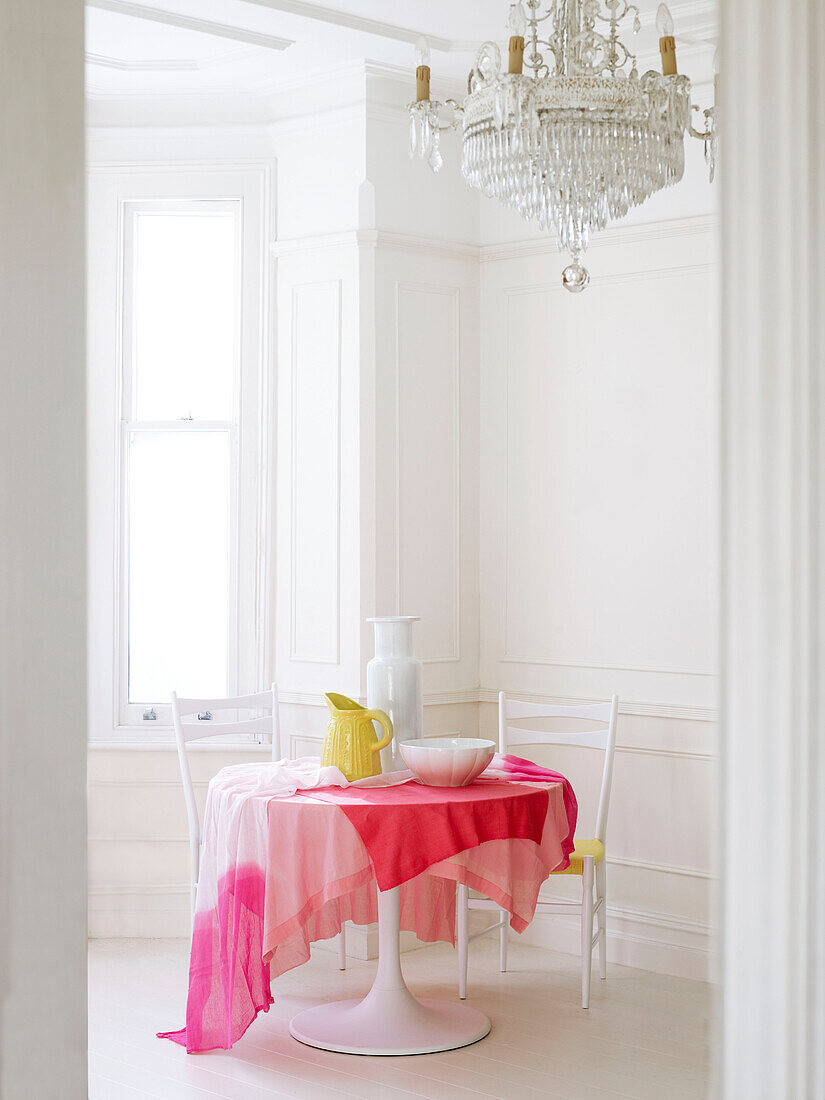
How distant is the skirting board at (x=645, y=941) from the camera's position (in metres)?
4.39

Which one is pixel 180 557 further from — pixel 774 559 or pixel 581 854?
pixel 774 559

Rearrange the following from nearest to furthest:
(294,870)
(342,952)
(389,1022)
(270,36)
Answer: (294,870) < (389,1022) < (270,36) < (342,952)

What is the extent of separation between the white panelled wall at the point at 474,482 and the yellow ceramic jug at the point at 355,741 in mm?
1051

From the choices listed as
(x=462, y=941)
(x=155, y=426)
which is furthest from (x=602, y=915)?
(x=155, y=426)

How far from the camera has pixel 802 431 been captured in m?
1.23

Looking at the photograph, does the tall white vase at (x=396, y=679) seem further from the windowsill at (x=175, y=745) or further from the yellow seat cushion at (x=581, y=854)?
the windowsill at (x=175, y=745)

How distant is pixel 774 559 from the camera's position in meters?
1.24

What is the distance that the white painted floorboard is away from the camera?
11.3 ft

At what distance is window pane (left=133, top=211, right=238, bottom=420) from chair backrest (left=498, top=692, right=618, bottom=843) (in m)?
1.64

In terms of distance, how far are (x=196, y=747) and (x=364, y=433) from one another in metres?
1.38

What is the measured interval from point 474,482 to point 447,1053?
7.36 feet

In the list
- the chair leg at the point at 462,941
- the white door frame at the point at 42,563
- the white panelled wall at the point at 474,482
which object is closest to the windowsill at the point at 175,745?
the white panelled wall at the point at 474,482

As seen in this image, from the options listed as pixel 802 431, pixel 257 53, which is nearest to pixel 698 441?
pixel 257 53

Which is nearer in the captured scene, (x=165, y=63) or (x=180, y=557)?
(x=165, y=63)
